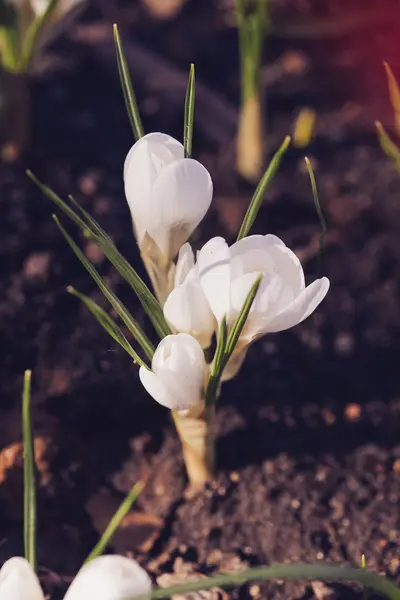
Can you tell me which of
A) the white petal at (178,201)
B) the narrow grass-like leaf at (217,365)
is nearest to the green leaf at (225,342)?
the narrow grass-like leaf at (217,365)

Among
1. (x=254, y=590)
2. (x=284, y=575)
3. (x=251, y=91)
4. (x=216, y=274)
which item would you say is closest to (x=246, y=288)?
(x=216, y=274)

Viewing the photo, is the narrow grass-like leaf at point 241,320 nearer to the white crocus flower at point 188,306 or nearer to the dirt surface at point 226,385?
the white crocus flower at point 188,306

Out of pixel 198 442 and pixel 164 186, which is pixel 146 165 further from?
pixel 198 442

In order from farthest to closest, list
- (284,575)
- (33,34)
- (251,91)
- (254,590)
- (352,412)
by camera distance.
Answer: (251,91), (33,34), (352,412), (254,590), (284,575)

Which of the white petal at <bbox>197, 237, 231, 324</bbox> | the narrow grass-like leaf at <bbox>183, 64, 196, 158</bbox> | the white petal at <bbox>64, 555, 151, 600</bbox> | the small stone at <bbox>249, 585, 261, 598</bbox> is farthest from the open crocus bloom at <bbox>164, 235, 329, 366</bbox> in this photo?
the small stone at <bbox>249, 585, 261, 598</bbox>

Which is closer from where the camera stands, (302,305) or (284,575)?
(284,575)
